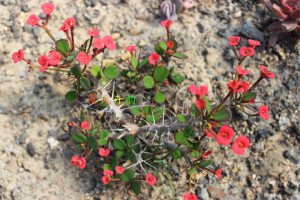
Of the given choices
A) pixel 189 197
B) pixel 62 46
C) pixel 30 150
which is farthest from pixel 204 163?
pixel 30 150

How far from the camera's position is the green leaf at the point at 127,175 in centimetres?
239

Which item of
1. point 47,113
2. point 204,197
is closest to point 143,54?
point 47,113

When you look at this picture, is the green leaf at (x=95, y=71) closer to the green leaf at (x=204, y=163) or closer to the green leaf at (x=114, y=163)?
the green leaf at (x=114, y=163)

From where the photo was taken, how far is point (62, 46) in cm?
215

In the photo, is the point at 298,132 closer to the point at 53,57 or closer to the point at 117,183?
the point at 117,183

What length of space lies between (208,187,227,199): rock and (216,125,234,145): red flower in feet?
3.93

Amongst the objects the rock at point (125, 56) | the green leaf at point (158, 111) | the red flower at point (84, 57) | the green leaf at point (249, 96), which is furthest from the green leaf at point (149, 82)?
the green leaf at point (249, 96)

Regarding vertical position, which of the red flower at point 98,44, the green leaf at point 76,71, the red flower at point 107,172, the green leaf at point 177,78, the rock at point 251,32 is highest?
the red flower at point 98,44

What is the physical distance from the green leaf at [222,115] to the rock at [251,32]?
5.76 ft

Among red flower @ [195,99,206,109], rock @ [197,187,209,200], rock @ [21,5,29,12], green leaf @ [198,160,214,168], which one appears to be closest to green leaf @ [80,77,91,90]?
red flower @ [195,99,206,109]

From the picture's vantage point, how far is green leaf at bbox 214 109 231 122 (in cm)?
184

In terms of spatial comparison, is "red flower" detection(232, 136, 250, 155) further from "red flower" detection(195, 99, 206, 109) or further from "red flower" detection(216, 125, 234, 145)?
"red flower" detection(195, 99, 206, 109)

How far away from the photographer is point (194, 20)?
3424 mm

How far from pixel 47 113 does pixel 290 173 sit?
104 inches
